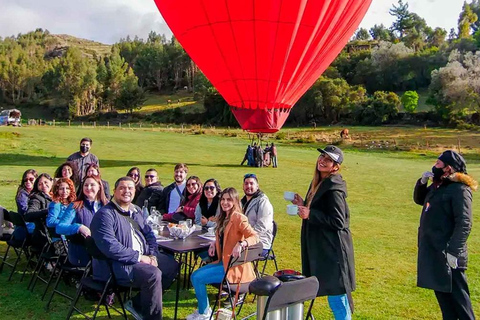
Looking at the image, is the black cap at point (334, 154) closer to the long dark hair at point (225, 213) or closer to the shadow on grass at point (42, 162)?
the long dark hair at point (225, 213)

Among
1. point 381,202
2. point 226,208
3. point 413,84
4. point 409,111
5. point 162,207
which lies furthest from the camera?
point 413,84

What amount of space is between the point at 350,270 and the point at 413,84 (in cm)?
7753

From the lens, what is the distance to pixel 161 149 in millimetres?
28453

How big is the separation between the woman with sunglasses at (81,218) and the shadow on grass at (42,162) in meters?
15.1

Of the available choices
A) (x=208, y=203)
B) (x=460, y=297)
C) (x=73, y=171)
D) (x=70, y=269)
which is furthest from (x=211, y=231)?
(x=73, y=171)

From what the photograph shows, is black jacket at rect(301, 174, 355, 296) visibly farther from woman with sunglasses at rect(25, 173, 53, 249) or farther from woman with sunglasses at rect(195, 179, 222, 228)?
woman with sunglasses at rect(25, 173, 53, 249)

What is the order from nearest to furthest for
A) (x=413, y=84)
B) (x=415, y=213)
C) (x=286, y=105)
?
(x=286, y=105) → (x=415, y=213) → (x=413, y=84)

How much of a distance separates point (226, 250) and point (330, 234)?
3.53 ft

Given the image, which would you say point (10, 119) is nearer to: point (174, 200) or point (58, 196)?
point (174, 200)

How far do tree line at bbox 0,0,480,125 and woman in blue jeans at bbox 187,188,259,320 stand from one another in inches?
2038

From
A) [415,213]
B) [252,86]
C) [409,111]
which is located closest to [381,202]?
[415,213]

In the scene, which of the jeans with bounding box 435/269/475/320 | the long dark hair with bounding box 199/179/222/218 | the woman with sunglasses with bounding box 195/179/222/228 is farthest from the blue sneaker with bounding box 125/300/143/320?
the jeans with bounding box 435/269/475/320

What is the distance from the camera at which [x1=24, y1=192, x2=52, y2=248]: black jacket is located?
18.3ft

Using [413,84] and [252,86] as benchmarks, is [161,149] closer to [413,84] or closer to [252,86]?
[252,86]
